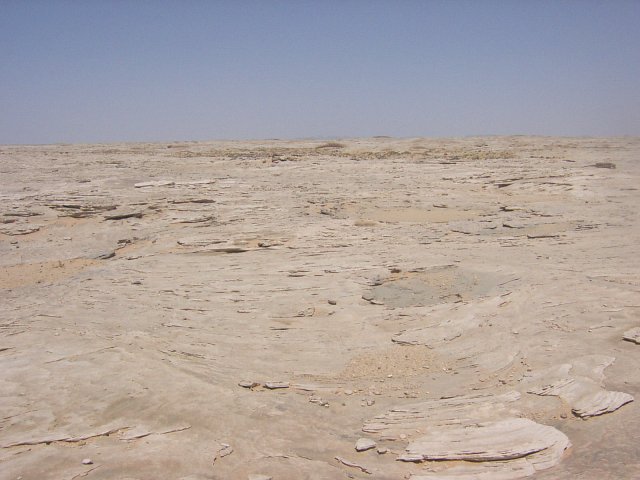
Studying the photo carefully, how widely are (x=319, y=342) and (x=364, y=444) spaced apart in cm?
207

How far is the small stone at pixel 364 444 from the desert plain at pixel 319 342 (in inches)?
0.9

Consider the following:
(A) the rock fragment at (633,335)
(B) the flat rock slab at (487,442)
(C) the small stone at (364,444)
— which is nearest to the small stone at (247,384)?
(C) the small stone at (364,444)

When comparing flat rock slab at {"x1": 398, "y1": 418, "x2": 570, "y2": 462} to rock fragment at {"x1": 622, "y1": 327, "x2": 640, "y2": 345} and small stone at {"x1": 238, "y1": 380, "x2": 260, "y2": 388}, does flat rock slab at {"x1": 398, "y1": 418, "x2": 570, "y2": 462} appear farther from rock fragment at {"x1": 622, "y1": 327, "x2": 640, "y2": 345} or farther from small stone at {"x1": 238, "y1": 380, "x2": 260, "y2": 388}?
rock fragment at {"x1": 622, "y1": 327, "x2": 640, "y2": 345}

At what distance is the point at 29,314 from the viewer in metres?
6.30

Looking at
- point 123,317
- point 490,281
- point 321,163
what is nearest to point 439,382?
point 490,281

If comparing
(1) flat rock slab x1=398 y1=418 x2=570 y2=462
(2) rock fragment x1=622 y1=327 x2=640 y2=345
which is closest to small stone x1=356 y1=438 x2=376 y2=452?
(1) flat rock slab x1=398 y1=418 x2=570 y2=462

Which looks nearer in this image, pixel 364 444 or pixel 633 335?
pixel 364 444

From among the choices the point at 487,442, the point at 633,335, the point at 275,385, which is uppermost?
the point at 633,335

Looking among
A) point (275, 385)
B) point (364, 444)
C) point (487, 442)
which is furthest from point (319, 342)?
point (487, 442)

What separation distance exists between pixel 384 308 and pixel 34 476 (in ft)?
14.1

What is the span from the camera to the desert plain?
3.48 meters

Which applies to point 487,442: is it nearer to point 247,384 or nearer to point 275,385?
point 275,385

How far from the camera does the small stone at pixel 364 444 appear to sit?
3574 millimetres

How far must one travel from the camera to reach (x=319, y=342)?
562 centimetres
